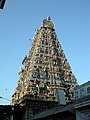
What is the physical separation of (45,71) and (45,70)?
0.21 meters

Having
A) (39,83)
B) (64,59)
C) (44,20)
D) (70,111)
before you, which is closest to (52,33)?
(44,20)

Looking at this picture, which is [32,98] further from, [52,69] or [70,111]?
[70,111]

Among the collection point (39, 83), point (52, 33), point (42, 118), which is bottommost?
point (42, 118)

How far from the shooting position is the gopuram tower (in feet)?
138

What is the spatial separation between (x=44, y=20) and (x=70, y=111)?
3657 centimetres

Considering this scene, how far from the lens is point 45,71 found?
45.1 meters

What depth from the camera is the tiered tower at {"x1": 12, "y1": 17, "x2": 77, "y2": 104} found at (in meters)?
42.3

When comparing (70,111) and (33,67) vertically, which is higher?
(33,67)

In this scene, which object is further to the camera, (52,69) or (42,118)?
(52,69)

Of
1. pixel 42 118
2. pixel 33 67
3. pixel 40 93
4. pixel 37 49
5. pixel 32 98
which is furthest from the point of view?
pixel 37 49

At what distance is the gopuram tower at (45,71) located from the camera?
138 ft

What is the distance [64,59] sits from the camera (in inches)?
1969

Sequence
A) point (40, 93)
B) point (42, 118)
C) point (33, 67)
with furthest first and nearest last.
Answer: point (33, 67) < point (40, 93) < point (42, 118)

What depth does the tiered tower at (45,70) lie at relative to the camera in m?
42.3
